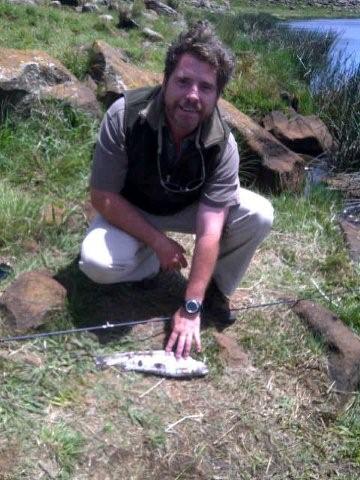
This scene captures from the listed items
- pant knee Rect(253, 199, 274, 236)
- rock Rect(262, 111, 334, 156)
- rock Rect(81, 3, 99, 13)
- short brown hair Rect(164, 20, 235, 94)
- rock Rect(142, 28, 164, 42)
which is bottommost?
rock Rect(81, 3, 99, 13)

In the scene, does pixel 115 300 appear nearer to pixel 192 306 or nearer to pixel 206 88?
pixel 192 306

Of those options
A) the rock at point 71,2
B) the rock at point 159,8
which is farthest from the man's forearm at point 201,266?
the rock at point 159,8

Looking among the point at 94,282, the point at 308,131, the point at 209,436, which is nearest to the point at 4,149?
the point at 94,282

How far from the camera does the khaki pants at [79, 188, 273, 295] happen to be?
344cm

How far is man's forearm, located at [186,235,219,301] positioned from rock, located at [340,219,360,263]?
1730 mm

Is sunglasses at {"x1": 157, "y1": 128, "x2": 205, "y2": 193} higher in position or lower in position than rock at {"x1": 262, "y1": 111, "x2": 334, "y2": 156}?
higher

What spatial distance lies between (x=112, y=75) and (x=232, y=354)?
3.38 meters

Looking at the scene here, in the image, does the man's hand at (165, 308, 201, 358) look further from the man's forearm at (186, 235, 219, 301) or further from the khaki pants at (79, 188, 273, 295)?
the khaki pants at (79, 188, 273, 295)

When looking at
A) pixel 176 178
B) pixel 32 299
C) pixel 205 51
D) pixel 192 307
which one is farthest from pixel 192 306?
pixel 205 51

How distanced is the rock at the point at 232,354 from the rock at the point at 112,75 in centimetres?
299

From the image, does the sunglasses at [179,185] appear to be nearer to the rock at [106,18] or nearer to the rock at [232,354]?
the rock at [232,354]

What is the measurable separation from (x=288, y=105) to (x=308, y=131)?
1.14 m

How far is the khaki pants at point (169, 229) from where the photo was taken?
344 cm

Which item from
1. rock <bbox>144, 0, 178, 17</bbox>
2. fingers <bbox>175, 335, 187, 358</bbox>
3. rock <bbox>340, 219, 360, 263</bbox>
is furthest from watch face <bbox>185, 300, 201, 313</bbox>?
rock <bbox>144, 0, 178, 17</bbox>
